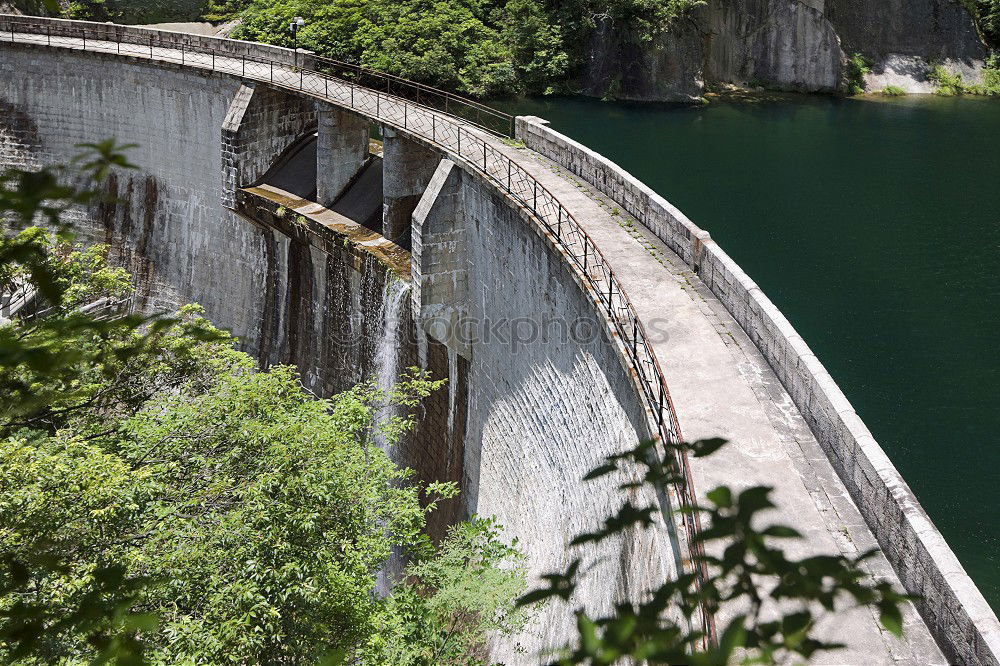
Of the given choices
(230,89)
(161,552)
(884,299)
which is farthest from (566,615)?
(230,89)

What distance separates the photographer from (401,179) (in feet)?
Answer: 82.5

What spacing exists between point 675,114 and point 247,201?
2197cm

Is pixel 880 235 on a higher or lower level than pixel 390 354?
higher

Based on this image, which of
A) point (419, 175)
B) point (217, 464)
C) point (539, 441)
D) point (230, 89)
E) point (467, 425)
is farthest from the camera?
point (230, 89)

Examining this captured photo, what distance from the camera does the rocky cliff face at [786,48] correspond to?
46906 millimetres

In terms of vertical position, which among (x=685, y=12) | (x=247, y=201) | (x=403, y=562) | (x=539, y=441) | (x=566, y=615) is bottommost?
(x=403, y=562)

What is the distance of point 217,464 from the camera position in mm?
14281

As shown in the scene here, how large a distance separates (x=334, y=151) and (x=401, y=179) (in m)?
3.40

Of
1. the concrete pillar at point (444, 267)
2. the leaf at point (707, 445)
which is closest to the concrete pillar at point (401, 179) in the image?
the concrete pillar at point (444, 267)

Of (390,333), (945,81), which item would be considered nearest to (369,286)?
(390,333)

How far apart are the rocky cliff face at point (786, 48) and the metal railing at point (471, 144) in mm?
10609

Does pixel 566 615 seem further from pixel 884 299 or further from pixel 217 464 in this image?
pixel 884 299

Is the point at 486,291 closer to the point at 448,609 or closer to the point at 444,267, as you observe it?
the point at 444,267

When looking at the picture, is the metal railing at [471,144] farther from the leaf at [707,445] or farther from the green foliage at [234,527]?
the green foliage at [234,527]
